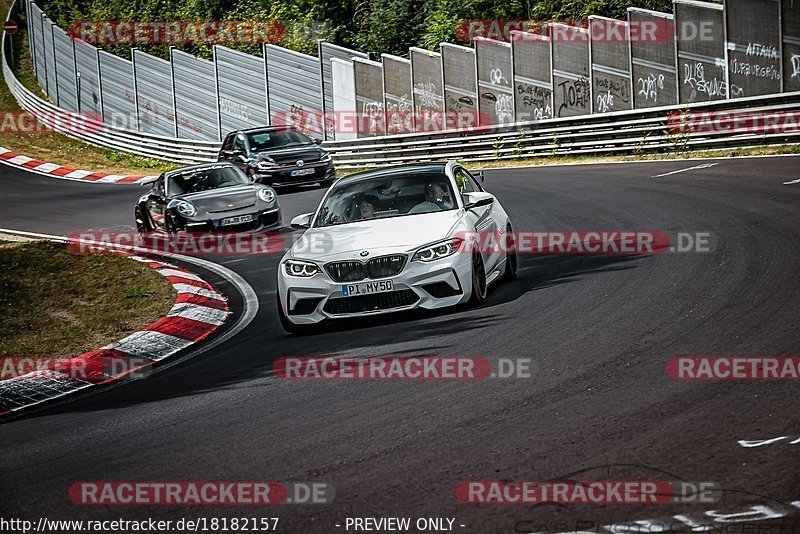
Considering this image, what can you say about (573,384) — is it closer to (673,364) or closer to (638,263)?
(673,364)

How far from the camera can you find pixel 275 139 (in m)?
27.8

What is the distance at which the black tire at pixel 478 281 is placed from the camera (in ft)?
33.0

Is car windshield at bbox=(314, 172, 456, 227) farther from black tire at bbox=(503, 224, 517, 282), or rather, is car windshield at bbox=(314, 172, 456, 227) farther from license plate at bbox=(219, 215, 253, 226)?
license plate at bbox=(219, 215, 253, 226)

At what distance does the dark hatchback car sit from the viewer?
2636 cm

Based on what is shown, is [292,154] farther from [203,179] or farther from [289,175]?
[203,179]

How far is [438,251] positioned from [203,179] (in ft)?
33.5

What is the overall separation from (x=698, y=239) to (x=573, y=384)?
249 inches

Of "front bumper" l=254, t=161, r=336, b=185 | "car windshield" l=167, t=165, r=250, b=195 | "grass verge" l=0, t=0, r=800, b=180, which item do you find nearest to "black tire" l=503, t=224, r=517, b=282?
"car windshield" l=167, t=165, r=250, b=195

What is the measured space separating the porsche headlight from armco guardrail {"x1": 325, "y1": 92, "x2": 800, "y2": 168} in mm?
11907

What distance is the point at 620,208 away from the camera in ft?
54.3
